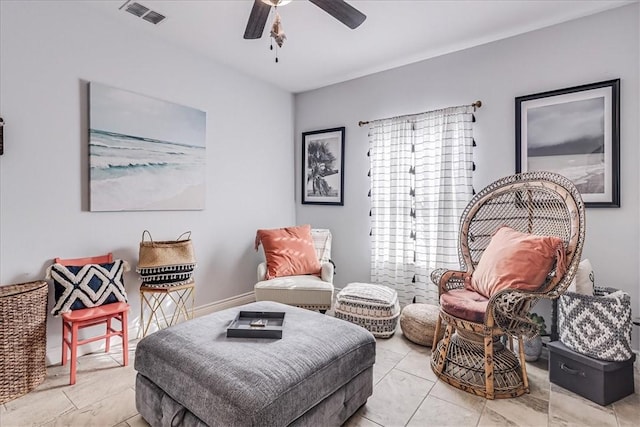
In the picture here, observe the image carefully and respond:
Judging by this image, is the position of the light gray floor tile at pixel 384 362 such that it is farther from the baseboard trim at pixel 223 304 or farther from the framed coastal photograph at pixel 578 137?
the framed coastal photograph at pixel 578 137

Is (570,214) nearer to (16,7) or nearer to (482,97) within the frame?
(482,97)

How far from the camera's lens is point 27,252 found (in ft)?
7.37

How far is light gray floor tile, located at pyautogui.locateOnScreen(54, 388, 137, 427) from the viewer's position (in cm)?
175

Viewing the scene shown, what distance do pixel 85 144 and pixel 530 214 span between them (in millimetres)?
3414

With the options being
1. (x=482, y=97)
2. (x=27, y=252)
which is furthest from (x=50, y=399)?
(x=482, y=97)

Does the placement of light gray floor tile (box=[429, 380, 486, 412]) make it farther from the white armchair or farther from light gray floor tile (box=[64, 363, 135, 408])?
light gray floor tile (box=[64, 363, 135, 408])

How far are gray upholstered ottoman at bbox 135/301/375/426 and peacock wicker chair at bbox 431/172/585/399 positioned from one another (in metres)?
0.71

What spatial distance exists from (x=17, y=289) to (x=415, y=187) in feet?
10.7

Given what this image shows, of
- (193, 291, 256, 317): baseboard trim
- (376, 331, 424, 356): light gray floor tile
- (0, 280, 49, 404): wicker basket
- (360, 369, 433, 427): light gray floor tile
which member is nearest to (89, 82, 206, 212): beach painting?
(0, 280, 49, 404): wicker basket

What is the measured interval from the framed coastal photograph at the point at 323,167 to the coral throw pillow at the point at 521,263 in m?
1.98

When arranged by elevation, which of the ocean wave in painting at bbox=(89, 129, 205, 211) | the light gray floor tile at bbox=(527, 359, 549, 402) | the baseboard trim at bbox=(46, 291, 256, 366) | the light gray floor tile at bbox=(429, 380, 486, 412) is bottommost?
the light gray floor tile at bbox=(429, 380, 486, 412)

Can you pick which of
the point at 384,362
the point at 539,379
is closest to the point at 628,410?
the point at 539,379

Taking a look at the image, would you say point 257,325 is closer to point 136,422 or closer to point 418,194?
point 136,422

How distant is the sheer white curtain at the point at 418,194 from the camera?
311cm
